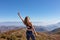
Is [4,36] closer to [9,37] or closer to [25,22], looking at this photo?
[9,37]

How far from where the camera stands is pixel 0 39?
2375cm

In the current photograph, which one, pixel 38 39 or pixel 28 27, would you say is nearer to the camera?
pixel 28 27

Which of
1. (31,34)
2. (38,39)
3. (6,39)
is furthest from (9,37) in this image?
(31,34)

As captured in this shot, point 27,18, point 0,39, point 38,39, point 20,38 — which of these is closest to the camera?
point 27,18

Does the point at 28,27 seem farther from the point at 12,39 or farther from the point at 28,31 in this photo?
the point at 12,39

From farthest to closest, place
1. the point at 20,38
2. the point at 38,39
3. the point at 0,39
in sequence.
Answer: the point at 38,39
the point at 20,38
the point at 0,39

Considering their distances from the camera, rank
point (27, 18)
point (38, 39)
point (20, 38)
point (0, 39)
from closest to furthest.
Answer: point (27, 18), point (0, 39), point (20, 38), point (38, 39)

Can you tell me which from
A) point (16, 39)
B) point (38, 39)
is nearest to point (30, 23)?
point (16, 39)

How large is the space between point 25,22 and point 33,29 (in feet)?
2.43

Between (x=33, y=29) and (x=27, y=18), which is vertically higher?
(x=27, y=18)

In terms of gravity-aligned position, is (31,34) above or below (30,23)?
below

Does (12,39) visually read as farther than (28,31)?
Yes

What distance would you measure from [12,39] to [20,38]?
1.83 m

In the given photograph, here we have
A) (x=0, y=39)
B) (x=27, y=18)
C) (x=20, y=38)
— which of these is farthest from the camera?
(x=20, y=38)
